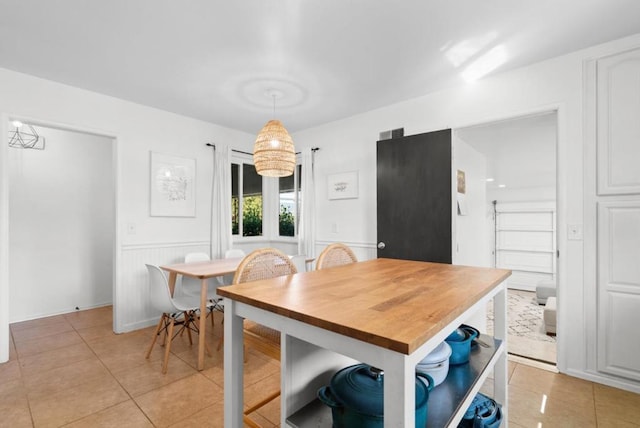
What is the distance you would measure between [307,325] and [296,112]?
3.22 meters

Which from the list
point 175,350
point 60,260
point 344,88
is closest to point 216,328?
point 175,350

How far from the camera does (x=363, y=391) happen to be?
3.15ft

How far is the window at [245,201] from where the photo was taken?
179 inches

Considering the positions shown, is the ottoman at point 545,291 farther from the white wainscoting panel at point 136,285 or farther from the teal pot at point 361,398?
the white wainscoting panel at point 136,285

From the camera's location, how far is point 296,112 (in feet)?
12.0

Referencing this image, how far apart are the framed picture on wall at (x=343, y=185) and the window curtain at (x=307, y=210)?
29 centimetres

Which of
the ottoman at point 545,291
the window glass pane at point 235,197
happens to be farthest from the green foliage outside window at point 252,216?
the ottoman at point 545,291

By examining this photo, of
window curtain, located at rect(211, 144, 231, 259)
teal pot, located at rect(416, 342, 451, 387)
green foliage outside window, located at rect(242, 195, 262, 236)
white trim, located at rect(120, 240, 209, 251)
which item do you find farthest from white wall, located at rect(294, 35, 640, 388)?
white trim, located at rect(120, 240, 209, 251)

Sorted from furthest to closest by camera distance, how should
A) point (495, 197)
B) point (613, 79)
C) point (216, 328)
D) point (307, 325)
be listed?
point (495, 197), point (216, 328), point (613, 79), point (307, 325)

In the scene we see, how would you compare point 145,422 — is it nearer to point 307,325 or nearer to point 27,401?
point 27,401

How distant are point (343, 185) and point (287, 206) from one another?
4.21 feet

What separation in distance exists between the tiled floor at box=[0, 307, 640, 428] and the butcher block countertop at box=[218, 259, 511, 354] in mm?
1082

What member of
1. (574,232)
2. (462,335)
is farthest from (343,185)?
(462,335)

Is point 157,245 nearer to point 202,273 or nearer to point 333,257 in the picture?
point 202,273
